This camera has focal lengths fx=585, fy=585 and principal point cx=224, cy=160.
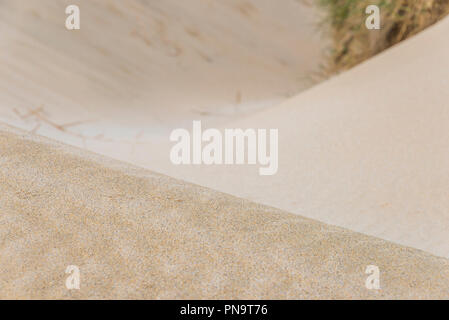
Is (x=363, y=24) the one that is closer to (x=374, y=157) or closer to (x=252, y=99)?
(x=252, y=99)

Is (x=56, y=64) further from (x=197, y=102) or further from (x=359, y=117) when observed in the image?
(x=359, y=117)

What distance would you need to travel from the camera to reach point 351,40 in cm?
255

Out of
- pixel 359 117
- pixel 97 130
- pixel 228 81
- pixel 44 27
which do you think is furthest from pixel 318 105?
pixel 44 27

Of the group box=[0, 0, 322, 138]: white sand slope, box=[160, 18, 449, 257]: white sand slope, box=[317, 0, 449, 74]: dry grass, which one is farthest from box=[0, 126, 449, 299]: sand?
box=[317, 0, 449, 74]: dry grass

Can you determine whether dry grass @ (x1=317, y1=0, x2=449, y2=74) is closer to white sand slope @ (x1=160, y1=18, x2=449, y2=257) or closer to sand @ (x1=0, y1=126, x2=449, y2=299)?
white sand slope @ (x1=160, y1=18, x2=449, y2=257)

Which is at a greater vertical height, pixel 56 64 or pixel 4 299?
pixel 56 64

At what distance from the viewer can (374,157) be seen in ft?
4.95

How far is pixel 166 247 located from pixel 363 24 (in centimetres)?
181

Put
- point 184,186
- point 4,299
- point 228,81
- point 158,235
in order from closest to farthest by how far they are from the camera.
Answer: point 4,299
point 158,235
point 184,186
point 228,81

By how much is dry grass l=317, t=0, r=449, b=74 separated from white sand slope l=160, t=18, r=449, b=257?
168 millimetres

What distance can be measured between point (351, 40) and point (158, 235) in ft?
6.28

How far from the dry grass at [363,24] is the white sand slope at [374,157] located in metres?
0.17

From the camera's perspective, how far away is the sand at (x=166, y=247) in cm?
77

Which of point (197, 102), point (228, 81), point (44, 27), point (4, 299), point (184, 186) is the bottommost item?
point (4, 299)
